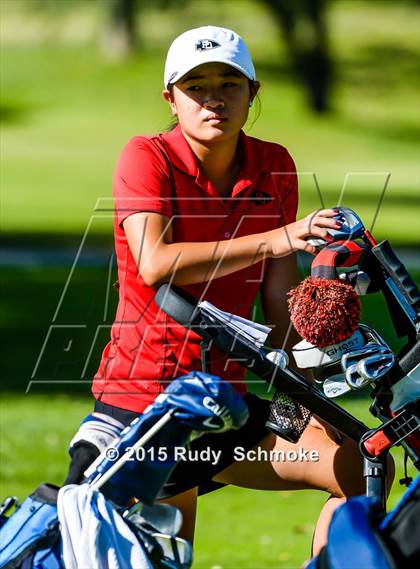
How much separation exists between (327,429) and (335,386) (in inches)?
21.2

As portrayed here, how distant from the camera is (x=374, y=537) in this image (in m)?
2.83

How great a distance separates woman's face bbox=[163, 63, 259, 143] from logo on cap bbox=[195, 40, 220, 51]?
53 millimetres

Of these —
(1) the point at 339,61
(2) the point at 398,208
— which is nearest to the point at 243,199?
(2) the point at 398,208

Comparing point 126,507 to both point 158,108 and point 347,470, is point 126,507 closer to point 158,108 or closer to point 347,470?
point 347,470

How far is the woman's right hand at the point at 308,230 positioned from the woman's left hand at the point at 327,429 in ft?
2.04

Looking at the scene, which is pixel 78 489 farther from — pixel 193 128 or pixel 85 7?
pixel 85 7

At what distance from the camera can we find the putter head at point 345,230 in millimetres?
3395

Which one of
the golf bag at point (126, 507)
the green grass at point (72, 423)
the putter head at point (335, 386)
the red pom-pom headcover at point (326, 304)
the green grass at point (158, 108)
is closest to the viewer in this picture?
the golf bag at point (126, 507)

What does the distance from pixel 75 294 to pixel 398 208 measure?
1097 centimetres

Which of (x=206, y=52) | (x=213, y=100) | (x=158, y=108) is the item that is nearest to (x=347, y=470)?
(x=213, y=100)

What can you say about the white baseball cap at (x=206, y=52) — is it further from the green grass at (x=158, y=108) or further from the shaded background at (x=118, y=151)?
the green grass at (x=158, y=108)

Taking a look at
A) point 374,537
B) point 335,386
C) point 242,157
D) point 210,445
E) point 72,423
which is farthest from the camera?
point 72,423

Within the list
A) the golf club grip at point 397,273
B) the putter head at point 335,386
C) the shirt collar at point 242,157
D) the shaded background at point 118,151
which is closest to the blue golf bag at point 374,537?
the putter head at point 335,386

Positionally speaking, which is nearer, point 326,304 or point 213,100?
point 326,304
